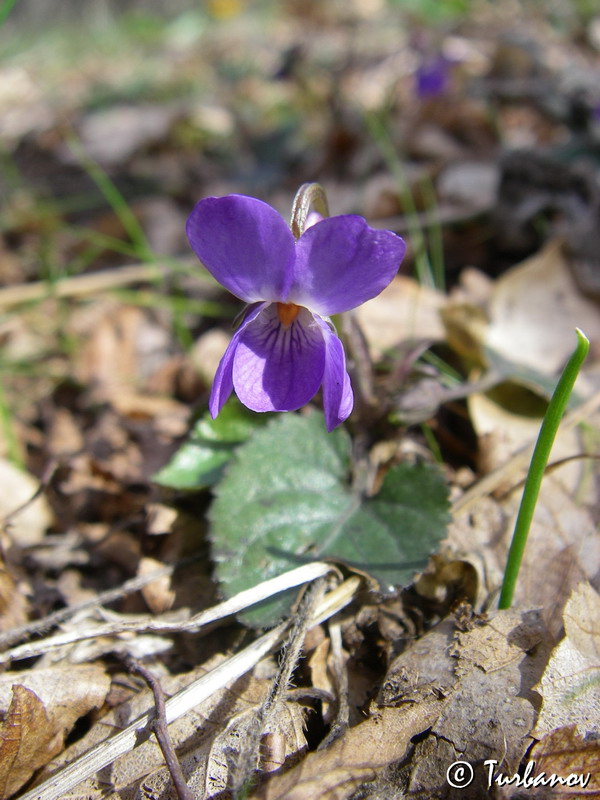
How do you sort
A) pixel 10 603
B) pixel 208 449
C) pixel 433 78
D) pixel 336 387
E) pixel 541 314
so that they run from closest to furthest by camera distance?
pixel 336 387, pixel 10 603, pixel 208 449, pixel 541 314, pixel 433 78

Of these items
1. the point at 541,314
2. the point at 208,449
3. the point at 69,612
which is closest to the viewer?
the point at 69,612

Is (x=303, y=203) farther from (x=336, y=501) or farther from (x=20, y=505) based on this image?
(x=20, y=505)

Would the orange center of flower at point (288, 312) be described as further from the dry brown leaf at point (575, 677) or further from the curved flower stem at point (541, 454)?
the dry brown leaf at point (575, 677)

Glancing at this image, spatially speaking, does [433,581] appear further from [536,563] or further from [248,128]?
[248,128]

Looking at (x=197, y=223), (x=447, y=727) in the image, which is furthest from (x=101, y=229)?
(x=447, y=727)

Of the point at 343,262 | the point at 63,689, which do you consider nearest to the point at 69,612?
the point at 63,689

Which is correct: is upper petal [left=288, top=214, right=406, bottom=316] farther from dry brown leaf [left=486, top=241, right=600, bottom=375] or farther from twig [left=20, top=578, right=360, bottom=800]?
dry brown leaf [left=486, top=241, right=600, bottom=375]
